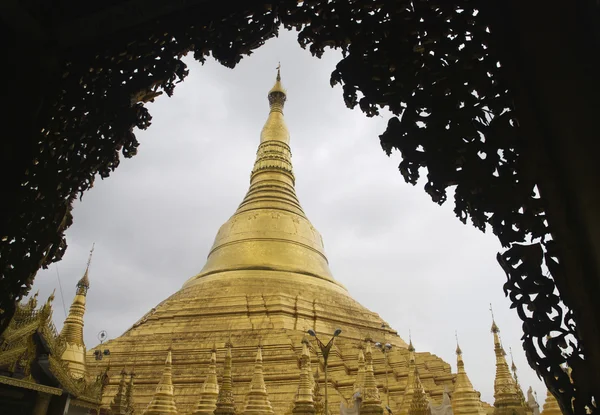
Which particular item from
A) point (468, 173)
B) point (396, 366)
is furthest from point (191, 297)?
point (468, 173)

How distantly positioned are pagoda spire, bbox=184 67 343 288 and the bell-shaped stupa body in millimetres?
62

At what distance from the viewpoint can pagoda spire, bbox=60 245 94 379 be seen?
52.3 ft

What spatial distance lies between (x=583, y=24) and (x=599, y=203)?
2.87 ft

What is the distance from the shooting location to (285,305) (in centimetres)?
2125

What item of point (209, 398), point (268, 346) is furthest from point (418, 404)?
point (268, 346)

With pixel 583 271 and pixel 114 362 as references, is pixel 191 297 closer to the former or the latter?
pixel 114 362

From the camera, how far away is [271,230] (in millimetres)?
25797

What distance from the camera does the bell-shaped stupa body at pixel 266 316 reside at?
1733cm

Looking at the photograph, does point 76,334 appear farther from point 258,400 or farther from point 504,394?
point 504,394

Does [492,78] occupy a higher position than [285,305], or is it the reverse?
[285,305]

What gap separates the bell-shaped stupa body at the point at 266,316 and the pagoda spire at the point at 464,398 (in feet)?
7.63

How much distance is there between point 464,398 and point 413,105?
13.9m

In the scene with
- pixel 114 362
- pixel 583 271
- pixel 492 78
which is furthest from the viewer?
pixel 114 362

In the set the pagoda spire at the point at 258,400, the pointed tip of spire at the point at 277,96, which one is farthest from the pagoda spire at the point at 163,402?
the pointed tip of spire at the point at 277,96
